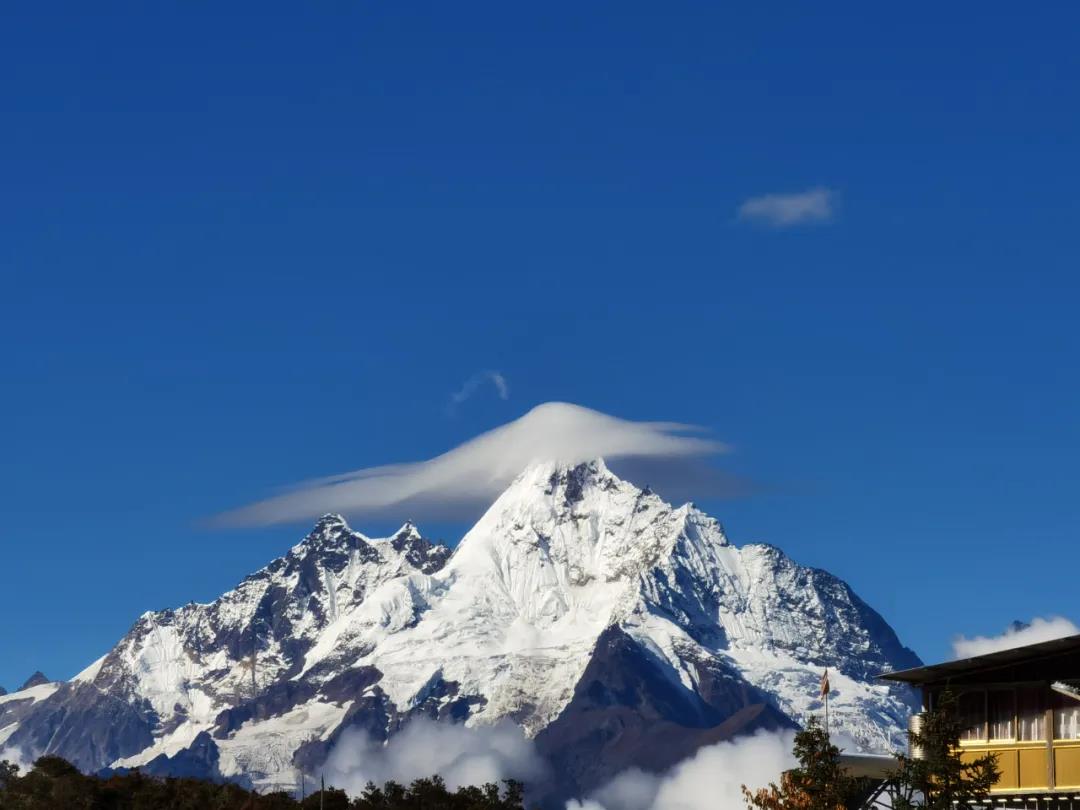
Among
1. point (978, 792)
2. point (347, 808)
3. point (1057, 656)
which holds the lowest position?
point (978, 792)

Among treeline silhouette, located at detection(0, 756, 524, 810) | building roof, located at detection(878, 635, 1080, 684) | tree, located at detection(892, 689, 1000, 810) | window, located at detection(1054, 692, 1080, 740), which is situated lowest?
tree, located at detection(892, 689, 1000, 810)

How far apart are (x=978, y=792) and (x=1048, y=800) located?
6602mm

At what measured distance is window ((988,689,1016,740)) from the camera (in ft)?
251

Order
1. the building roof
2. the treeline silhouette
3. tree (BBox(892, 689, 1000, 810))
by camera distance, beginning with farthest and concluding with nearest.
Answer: the treeline silhouette → the building roof → tree (BBox(892, 689, 1000, 810))

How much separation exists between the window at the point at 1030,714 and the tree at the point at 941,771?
4.49 metres

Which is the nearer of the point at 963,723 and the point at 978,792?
the point at 978,792

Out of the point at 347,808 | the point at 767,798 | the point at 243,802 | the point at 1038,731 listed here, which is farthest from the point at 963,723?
the point at 347,808

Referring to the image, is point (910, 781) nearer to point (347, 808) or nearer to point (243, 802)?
point (243, 802)

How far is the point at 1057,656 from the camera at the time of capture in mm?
74938

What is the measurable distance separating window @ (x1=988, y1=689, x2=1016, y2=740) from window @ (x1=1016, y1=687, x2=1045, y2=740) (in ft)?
1.04

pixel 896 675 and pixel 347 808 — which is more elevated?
pixel 347 808

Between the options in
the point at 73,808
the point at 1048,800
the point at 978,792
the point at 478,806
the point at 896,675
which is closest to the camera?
the point at 978,792

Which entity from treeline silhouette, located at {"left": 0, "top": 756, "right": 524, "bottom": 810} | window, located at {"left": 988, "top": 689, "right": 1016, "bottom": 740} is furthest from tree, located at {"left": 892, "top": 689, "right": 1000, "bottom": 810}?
treeline silhouette, located at {"left": 0, "top": 756, "right": 524, "bottom": 810}

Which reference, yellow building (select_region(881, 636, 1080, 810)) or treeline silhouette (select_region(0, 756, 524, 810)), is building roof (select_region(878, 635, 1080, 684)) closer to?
yellow building (select_region(881, 636, 1080, 810))
